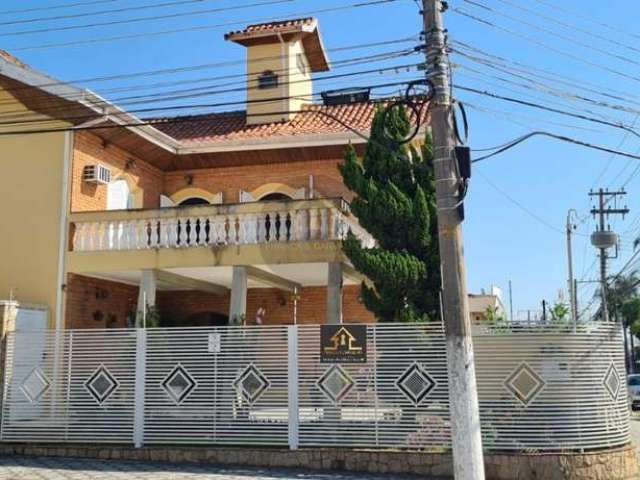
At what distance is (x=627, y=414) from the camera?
10.6 meters

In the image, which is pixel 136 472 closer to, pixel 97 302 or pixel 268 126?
pixel 97 302

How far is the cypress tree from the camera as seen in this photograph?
39.2ft

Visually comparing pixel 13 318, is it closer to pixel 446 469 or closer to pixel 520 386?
pixel 446 469

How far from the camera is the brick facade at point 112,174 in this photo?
49.1 ft

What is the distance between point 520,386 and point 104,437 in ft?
20.9

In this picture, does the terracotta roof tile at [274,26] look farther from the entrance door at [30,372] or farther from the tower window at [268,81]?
the entrance door at [30,372]

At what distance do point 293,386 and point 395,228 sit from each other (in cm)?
343

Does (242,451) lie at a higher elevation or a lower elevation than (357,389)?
lower

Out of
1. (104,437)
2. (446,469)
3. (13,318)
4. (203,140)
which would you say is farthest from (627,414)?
(203,140)

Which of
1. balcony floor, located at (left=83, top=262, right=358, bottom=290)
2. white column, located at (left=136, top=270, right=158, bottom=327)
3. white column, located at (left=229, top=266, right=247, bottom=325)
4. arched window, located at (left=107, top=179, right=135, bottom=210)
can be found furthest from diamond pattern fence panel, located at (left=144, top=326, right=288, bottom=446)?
arched window, located at (left=107, top=179, right=135, bottom=210)

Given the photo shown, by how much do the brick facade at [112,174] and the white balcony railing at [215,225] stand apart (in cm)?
82

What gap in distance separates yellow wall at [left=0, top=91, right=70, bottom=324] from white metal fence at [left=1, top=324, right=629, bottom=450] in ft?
9.79

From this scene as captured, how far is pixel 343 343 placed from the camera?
34.5 feet

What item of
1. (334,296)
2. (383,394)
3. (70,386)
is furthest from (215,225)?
(383,394)
